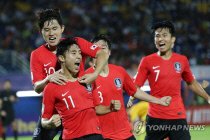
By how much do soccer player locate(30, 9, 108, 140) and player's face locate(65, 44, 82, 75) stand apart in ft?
0.70

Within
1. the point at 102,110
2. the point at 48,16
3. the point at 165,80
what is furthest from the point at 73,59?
the point at 165,80

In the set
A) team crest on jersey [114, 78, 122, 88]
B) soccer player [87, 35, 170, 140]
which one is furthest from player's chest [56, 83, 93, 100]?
team crest on jersey [114, 78, 122, 88]

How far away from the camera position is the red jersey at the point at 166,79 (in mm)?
8398

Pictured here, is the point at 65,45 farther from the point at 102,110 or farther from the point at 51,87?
the point at 102,110

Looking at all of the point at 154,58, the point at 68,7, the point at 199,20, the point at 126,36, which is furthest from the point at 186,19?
the point at 154,58

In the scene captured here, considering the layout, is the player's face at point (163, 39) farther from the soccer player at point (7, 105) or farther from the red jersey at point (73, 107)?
the soccer player at point (7, 105)

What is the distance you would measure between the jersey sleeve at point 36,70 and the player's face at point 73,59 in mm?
1212

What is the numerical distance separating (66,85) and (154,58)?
270cm

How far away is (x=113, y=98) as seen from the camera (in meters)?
7.30

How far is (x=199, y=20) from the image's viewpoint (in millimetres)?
25781

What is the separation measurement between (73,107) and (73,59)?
512 millimetres

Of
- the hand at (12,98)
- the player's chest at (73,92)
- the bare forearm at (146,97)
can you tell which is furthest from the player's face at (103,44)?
the hand at (12,98)

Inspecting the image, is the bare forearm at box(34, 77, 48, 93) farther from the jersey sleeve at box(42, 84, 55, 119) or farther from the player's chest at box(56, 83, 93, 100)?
the player's chest at box(56, 83, 93, 100)

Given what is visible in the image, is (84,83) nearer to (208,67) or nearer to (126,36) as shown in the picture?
(208,67)
